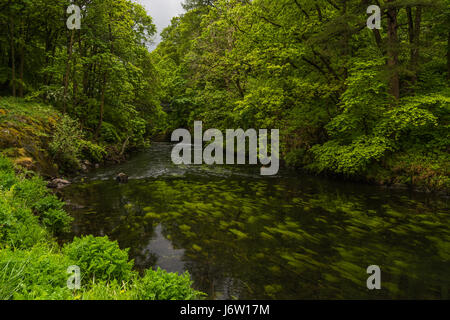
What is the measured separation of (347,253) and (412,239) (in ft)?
7.05

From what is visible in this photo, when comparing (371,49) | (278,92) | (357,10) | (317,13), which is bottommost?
(278,92)

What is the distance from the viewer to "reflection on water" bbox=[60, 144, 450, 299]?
484 cm

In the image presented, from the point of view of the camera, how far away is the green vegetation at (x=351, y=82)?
450 inches

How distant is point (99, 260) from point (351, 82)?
475 inches

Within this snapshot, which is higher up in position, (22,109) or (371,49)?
(371,49)

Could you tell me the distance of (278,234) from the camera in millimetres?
7039

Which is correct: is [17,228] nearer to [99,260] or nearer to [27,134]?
[99,260]

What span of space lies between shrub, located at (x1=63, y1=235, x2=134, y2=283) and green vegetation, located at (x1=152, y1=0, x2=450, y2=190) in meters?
10.8

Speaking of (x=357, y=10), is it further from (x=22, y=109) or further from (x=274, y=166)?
(x=22, y=109)

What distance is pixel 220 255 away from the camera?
596cm

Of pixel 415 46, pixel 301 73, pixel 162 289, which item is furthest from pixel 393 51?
pixel 162 289

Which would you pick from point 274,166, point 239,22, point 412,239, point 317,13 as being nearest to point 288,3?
point 317,13

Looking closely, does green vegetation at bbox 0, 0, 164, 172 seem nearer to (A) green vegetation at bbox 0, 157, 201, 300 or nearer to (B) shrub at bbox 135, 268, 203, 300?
(A) green vegetation at bbox 0, 157, 201, 300

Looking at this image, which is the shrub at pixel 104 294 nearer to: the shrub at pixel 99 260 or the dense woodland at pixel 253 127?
the dense woodland at pixel 253 127
